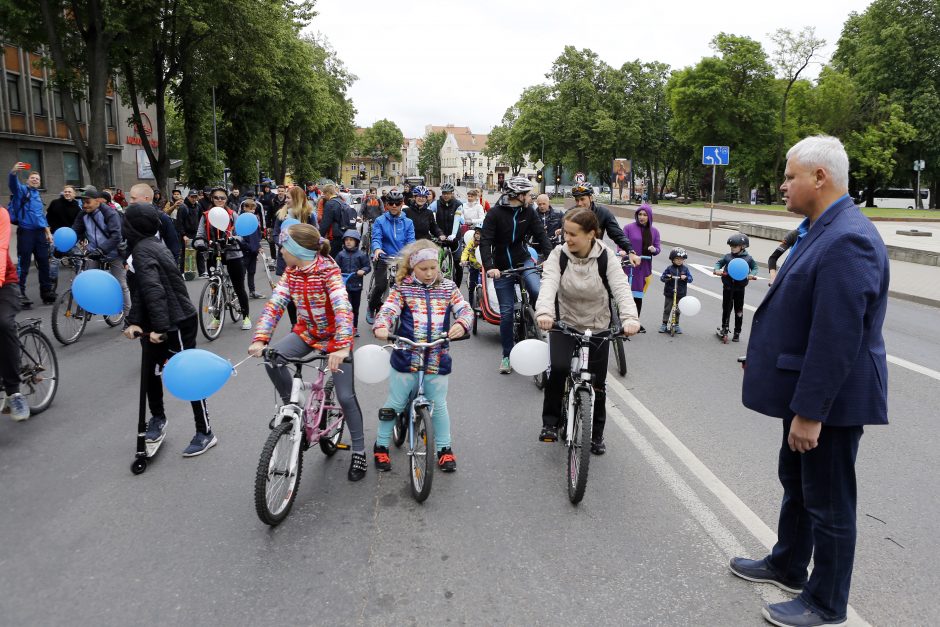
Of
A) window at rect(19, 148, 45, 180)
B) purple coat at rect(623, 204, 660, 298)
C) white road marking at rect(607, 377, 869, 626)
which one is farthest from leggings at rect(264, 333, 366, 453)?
window at rect(19, 148, 45, 180)

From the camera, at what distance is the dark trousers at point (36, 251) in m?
11.6

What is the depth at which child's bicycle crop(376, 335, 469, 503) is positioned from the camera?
4230 millimetres

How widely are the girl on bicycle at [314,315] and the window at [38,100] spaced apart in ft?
129

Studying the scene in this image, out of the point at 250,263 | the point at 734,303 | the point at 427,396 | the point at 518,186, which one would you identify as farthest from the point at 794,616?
the point at 250,263

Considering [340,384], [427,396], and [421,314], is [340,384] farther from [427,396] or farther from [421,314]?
[421,314]

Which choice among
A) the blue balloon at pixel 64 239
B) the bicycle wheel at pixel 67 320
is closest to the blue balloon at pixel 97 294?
the bicycle wheel at pixel 67 320

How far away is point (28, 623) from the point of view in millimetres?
3094

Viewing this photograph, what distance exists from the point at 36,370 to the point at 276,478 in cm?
352

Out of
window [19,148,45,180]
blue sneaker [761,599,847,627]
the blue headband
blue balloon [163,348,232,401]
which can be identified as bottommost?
blue sneaker [761,599,847,627]

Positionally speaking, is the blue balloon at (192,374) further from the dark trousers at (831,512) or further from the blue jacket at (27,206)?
the blue jacket at (27,206)

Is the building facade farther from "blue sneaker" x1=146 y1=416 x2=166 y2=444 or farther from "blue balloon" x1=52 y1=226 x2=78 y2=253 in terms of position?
"blue sneaker" x1=146 y1=416 x2=166 y2=444

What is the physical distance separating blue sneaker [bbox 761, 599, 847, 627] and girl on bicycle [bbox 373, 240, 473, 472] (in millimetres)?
2236

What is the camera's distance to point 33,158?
3569 cm

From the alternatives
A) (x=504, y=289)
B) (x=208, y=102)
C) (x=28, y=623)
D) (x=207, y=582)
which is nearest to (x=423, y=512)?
(x=207, y=582)
